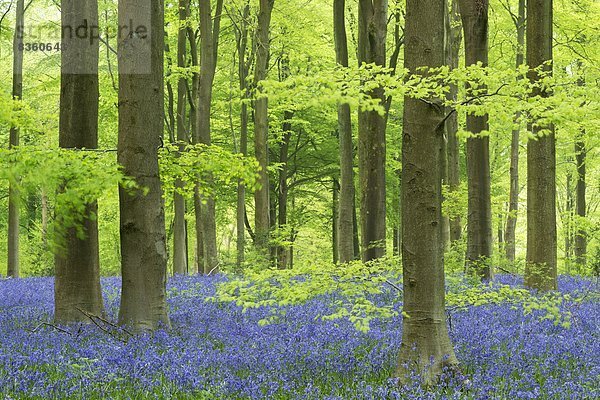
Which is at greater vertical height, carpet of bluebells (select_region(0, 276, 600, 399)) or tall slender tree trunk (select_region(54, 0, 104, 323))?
tall slender tree trunk (select_region(54, 0, 104, 323))

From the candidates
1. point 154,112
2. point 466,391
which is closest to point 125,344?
point 154,112

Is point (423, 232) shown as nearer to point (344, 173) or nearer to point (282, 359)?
point (282, 359)

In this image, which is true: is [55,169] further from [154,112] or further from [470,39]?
[470,39]

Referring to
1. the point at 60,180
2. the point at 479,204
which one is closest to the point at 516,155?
the point at 479,204

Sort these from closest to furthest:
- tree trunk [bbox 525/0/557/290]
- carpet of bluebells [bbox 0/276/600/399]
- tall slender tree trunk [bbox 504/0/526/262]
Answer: carpet of bluebells [bbox 0/276/600/399], tree trunk [bbox 525/0/557/290], tall slender tree trunk [bbox 504/0/526/262]

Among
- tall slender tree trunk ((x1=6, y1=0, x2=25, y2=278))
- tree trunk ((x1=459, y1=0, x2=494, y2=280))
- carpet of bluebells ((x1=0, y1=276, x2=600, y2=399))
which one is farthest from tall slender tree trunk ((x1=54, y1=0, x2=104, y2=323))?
tall slender tree trunk ((x1=6, y1=0, x2=25, y2=278))

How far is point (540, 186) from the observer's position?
12.0m

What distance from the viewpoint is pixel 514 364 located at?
6.40 m

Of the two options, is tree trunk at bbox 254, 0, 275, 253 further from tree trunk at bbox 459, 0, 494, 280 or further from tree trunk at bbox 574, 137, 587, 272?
tree trunk at bbox 574, 137, 587, 272

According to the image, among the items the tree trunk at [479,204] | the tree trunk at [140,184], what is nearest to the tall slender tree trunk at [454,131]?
the tree trunk at [479,204]

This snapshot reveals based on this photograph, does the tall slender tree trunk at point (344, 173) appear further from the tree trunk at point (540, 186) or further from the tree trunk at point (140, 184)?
the tree trunk at point (140, 184)

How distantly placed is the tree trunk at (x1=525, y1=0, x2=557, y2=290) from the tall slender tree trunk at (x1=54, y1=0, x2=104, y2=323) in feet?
25.3

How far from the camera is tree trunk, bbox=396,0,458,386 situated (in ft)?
19.1

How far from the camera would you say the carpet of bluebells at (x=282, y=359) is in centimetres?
525
